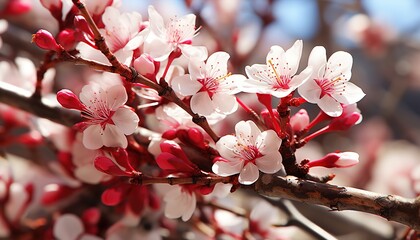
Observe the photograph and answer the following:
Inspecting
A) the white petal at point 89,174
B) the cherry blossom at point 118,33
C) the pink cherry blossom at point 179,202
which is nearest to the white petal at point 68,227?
the white petal at point 89,174

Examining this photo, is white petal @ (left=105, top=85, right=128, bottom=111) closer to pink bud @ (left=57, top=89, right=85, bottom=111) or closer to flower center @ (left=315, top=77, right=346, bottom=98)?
pink bud @ (left=57, top=89, right=85, bottom=111)

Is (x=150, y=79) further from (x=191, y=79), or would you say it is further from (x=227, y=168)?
(x=227, y=168)

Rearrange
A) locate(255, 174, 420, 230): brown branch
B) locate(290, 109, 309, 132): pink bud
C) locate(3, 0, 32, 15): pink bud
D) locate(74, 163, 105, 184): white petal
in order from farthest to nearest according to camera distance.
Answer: locate(3, 0, 32, 15): pink bud, locate(74, 163, 105, 184): white petal, locate(290, 109, 309, 132): pink bud, locate(255, 174, 420, 230): brown branch

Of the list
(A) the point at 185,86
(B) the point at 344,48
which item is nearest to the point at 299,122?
(A) the point at 185,86

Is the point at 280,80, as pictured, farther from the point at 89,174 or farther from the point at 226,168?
the point at 89,174

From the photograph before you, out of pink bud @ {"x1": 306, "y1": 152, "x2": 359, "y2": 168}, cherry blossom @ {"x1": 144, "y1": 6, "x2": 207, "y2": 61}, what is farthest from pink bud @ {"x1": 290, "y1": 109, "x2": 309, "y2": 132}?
cherry blossom @ {"x1": 144, "y1": 6, "x2": 207, "y2": 61}

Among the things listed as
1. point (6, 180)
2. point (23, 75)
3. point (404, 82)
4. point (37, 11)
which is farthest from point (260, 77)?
point (37, 11)
